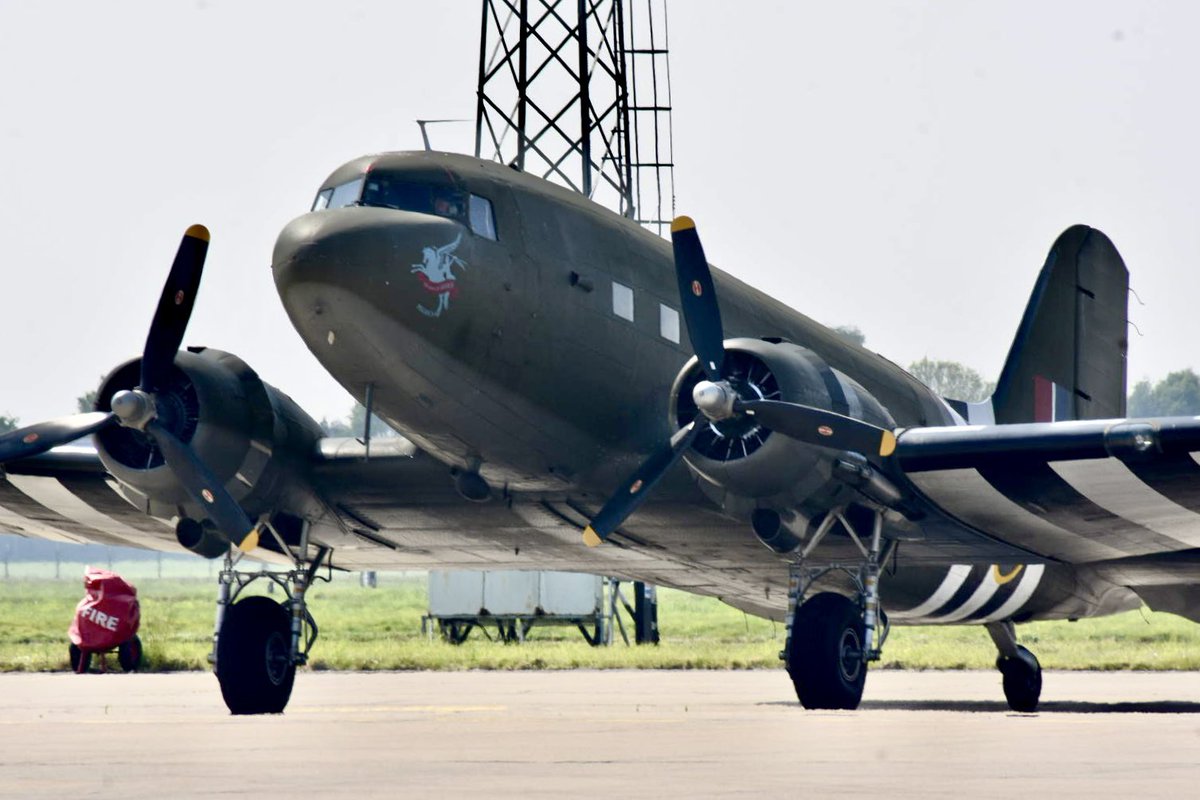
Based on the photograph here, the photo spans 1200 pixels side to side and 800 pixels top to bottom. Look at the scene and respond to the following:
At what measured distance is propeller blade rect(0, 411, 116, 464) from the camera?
1834 centimetres

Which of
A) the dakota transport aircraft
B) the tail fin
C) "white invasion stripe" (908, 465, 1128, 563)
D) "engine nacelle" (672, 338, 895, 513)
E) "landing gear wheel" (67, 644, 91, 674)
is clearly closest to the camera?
the dakota transport aircraft

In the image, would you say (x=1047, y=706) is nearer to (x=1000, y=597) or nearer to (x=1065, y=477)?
(x=1000, y=597)

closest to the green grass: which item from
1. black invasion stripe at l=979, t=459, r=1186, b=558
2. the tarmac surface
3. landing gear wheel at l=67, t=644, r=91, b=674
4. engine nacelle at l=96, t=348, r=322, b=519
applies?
landing gear wheel at l=67, t=644, r=91, b=674

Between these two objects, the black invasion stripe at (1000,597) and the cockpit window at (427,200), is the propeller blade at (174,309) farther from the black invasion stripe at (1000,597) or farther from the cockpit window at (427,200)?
the black invasion stripe at (1000,597)

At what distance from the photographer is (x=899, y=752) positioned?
36.7 feet

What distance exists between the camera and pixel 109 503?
72.2ft

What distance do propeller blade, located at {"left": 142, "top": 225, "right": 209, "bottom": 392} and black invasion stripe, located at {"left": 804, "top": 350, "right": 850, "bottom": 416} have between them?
6.63 m

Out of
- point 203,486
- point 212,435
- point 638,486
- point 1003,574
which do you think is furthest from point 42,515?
point 1003,574

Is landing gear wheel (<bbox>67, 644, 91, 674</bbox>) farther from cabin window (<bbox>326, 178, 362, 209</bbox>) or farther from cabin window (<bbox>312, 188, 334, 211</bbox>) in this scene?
cabin window (<bbox>326, 178, 362, 209</bbox>)

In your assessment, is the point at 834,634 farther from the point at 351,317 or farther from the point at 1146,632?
the point at 1146,632

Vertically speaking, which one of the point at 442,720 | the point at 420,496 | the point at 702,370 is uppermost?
the point at 702,370

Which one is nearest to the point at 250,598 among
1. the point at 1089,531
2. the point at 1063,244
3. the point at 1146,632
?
the point at 1089,531

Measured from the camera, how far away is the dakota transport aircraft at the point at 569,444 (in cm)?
1658

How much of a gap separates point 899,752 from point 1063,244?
47.9 feet
